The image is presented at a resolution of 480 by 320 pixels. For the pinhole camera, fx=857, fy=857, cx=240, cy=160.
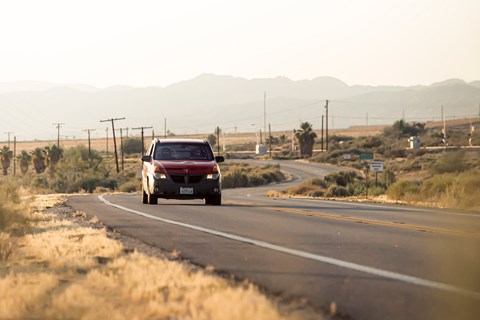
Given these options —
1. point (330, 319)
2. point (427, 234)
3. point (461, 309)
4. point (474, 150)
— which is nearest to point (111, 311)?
point (330, 319)

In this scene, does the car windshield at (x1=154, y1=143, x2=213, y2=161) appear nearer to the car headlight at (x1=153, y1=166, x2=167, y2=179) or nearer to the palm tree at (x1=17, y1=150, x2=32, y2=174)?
the car headlight at (x1=153, y1=166, x2=167, y2=179)

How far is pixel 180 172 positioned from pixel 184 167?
191 mm

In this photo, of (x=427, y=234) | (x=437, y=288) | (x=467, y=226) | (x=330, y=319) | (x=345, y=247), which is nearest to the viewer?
(x=330, y=319)

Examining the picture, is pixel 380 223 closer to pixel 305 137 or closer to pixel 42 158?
pixel 42 158

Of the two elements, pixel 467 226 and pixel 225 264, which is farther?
pixel 467 226

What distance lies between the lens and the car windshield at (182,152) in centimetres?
2611

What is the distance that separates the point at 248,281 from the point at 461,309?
2.85m

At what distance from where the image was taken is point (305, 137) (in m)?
134

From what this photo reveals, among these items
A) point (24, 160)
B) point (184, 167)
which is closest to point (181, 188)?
point (184, 167)

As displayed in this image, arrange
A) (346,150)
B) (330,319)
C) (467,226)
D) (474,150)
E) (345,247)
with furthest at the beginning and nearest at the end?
(346,150), (474,150), (467,226), (345,247), (330,319)

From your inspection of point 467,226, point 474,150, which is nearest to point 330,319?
point 467,226

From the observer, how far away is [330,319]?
784 centimetres

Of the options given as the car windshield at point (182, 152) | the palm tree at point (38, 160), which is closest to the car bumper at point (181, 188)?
the car windshield at point (182, 152)

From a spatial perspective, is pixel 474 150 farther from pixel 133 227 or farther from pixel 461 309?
pixel 461 309
